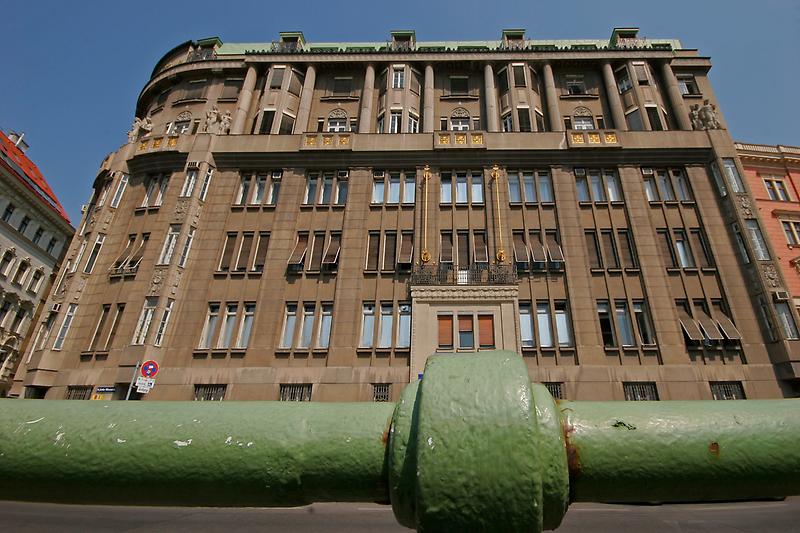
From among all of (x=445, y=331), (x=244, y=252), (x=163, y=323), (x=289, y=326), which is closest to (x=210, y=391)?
(x=163, y=323)

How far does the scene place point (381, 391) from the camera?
16.5 m

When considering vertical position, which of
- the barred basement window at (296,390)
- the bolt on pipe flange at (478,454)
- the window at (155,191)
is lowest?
the bolt on pipe flange at (478,454)

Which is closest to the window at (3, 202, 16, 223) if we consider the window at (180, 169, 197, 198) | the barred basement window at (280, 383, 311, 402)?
the window at (180, 169, 197, 198)

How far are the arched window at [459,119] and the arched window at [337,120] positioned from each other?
676 centimetres

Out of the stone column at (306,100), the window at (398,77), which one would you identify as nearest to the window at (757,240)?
the window at (398,77)

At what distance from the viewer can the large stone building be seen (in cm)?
1677

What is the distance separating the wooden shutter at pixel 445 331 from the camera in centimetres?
1695

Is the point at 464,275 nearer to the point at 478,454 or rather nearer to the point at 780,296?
the point at 780,296

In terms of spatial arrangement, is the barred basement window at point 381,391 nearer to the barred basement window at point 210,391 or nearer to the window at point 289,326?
the window at point 289,326

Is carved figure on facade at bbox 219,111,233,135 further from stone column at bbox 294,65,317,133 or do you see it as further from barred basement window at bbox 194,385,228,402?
barred basement window at bbox 194,385,228,402

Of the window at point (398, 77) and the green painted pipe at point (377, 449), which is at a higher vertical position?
the window at point (398, 77)

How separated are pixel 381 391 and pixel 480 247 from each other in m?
8.25

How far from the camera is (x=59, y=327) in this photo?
18.3m

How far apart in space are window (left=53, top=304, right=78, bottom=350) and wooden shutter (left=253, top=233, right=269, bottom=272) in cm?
868
